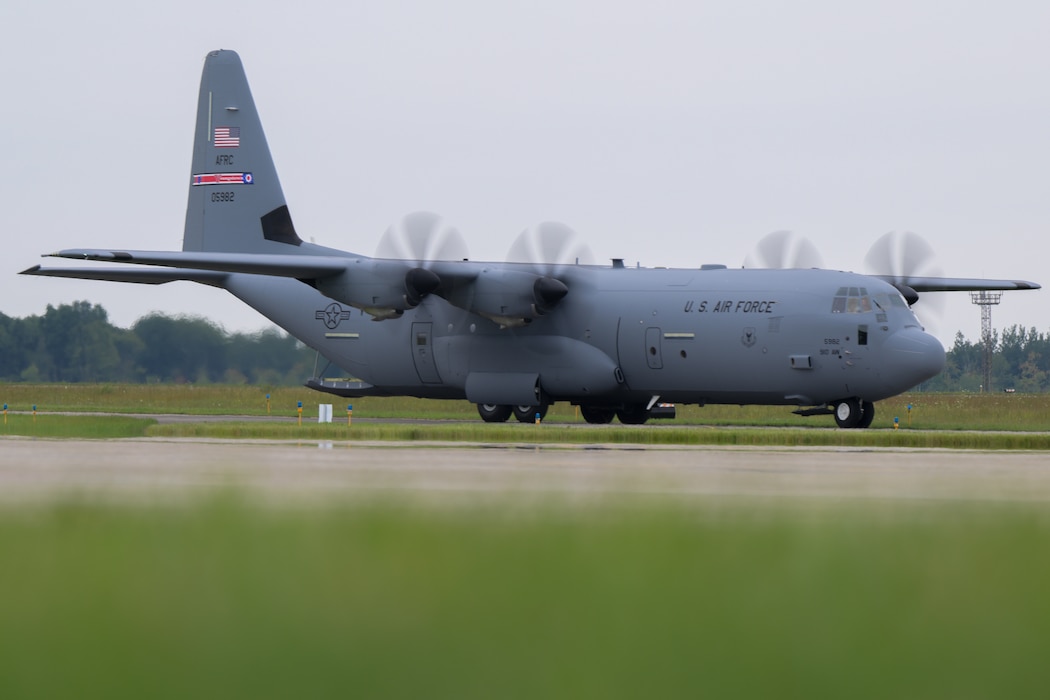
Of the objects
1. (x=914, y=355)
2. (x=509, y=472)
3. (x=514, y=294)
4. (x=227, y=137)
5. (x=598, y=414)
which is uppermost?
(x=227, y=137)

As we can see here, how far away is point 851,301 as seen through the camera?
31.0m

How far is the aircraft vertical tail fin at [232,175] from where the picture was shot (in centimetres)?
3988

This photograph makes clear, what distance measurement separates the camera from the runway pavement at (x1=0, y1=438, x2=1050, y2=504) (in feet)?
44.1

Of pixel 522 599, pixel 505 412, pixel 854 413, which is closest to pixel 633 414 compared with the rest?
pixel 505 412

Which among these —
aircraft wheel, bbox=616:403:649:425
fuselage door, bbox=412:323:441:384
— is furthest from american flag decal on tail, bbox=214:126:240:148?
aircraft wheel, bbox=616:403:649:425

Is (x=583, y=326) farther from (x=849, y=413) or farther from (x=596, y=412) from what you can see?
(x=849, y=413)

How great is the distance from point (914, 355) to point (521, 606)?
2412 centimetres

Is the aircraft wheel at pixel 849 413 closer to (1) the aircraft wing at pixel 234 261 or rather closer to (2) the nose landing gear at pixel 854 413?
(2) the nose landing gear at pixel 854 413

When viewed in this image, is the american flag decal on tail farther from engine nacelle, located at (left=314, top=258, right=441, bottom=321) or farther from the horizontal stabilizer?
engine nacelle, located at (left=314, top=258, right=441, bottom=321)

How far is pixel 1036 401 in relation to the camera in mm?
52188

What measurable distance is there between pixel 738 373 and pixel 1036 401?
2482 cm

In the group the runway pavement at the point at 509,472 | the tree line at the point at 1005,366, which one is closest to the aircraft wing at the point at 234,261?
the runway pavement at the point at 509,472

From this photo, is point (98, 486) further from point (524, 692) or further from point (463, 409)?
point (463, 409)

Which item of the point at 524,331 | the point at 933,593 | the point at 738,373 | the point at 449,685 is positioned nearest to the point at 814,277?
the point at 738,373
